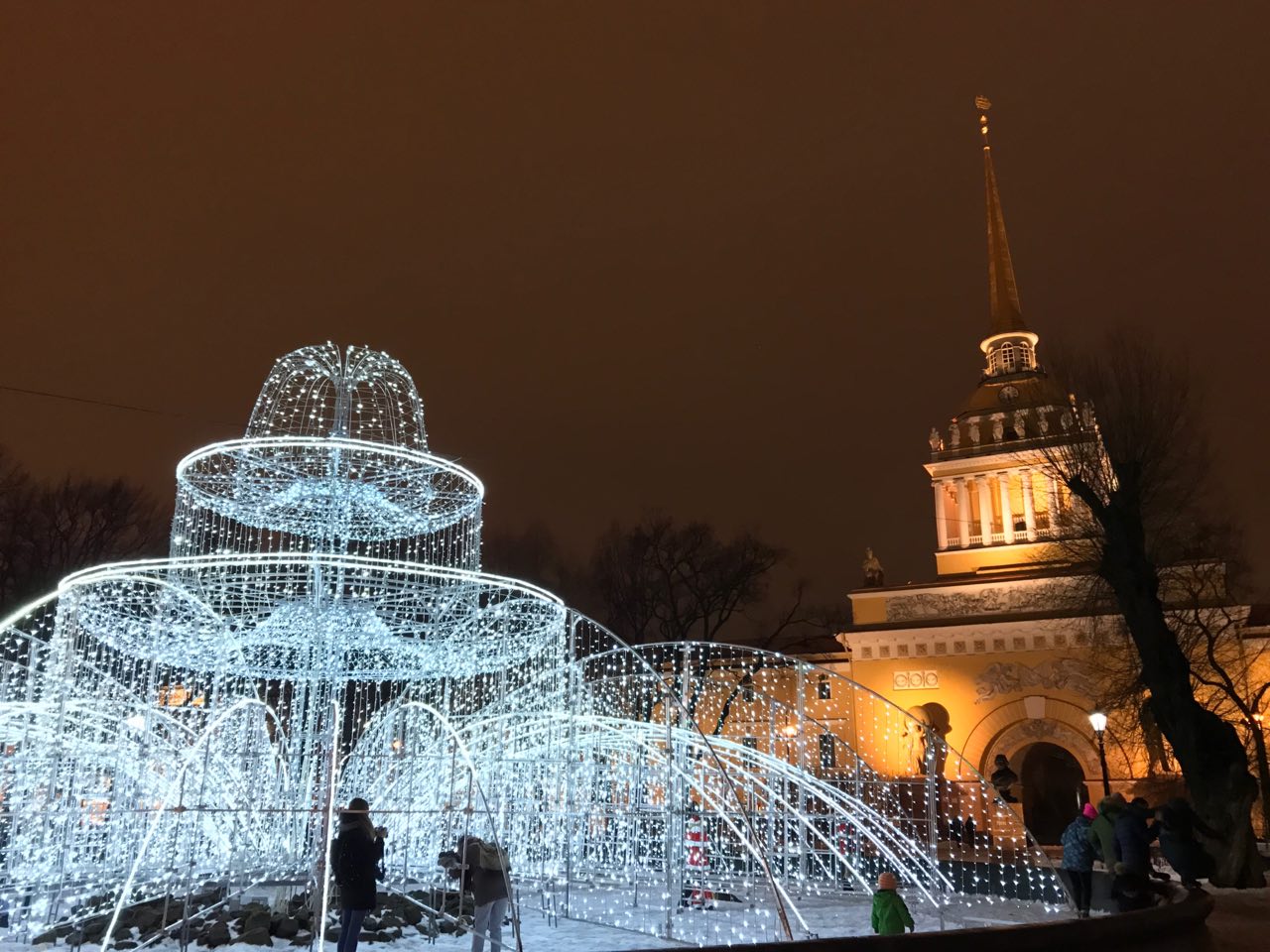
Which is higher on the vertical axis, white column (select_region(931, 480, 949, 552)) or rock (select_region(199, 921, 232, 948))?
white column (select_region(931, 480, 949, 552))

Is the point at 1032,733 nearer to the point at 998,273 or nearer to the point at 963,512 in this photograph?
the point at 963,512

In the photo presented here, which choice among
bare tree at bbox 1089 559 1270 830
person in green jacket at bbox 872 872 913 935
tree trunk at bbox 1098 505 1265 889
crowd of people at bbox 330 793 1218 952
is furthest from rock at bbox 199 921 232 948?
bare tree at bbox 1089 559 1270 830

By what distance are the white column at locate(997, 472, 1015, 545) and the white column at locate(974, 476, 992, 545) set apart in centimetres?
46

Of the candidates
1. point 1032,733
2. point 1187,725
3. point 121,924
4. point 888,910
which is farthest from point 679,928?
point 1032,733

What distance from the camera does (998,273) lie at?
1730 inches

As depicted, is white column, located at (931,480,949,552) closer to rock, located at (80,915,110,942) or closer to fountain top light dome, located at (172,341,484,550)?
fountain top light dome, located at (172,341,484,550)

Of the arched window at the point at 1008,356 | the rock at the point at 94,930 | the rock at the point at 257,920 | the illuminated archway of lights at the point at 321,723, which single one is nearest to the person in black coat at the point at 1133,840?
the illuminated archway of lights at the point at 321,723

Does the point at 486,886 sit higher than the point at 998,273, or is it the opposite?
the point at 998,273

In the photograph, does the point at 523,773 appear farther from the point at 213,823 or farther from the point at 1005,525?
the point at 1005,525

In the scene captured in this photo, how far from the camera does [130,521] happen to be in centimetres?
3131

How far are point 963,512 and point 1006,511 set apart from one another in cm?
158

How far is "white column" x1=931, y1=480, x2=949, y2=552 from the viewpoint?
38188 millimetres

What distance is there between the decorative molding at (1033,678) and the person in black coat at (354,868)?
2822cm

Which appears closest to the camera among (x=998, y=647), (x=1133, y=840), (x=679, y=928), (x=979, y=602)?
(x=1133, y=840)
